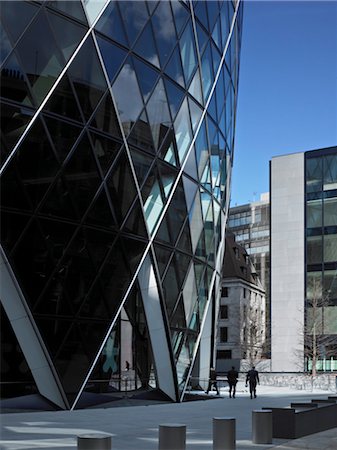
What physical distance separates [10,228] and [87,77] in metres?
5.28

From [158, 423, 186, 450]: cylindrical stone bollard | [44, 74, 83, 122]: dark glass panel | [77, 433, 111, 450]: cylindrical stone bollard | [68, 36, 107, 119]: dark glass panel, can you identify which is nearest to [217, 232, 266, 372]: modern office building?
[68, 36, 107, 119]: dark glass panel

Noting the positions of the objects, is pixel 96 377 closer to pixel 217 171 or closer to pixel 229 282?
pixel 217 171

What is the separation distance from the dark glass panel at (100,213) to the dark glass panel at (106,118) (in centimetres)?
198

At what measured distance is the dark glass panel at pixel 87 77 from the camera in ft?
65.5

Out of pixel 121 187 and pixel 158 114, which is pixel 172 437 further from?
pixel 158 114

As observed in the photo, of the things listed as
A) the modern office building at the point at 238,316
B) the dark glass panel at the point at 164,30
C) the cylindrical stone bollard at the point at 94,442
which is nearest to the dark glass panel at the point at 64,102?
the dark glass panel at the point at 164,30

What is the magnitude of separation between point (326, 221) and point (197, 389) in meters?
41.8

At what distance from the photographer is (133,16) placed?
22391 mm

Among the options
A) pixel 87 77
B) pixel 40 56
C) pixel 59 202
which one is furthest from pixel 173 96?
pixel 59 202

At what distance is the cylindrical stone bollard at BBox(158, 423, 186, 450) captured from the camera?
10.2 meters

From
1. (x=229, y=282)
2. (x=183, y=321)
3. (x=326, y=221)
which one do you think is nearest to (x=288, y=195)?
(x=326, y=221)

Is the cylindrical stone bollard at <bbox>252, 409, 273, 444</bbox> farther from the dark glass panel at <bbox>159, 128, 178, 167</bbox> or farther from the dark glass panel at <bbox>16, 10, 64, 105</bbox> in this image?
the dark glass panel at <bbox>159, 128, 178, 167</bbox>

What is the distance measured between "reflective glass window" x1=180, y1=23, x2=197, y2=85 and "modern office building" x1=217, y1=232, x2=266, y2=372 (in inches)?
2375

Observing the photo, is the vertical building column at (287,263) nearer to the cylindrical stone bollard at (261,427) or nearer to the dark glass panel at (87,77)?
the dark glass panel at (87,77)
